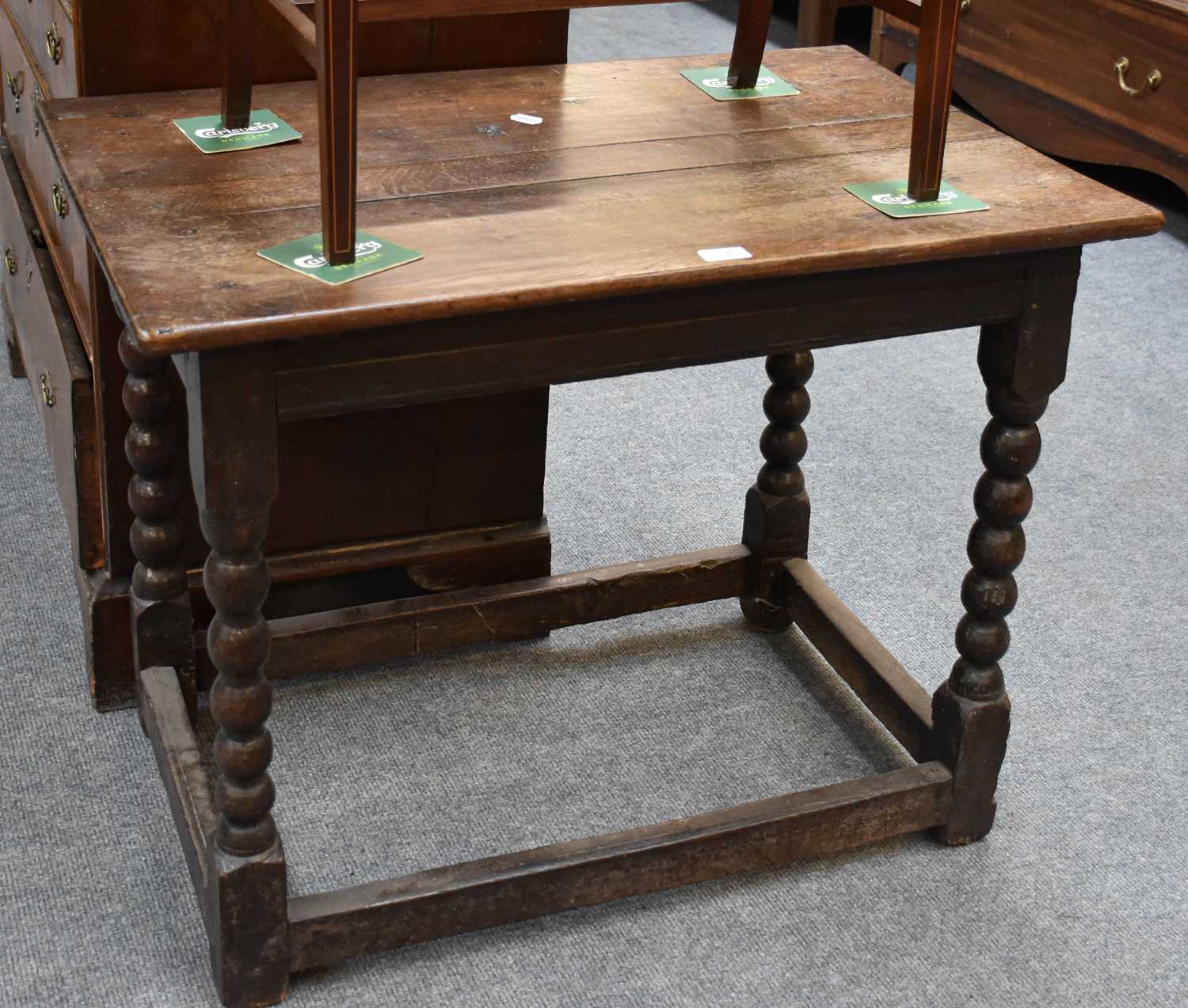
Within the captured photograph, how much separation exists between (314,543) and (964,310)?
0.94m

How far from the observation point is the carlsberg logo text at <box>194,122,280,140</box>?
1.70m

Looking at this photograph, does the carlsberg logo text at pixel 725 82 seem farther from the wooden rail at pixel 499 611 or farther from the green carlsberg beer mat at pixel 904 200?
the wooden rail at pixel 499 611

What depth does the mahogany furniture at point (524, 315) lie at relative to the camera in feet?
4.68

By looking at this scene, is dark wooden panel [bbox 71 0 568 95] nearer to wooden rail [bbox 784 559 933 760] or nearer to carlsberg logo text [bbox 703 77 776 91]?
carlsberg logo text [bbox 703 77 776 91]

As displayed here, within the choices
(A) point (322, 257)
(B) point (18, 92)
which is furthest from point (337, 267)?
(B) point (18, 92)

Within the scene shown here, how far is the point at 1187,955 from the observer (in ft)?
5.88

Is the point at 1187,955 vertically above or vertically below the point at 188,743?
below

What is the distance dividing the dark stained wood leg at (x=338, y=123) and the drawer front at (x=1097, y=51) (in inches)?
106

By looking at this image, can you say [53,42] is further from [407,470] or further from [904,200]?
[904,200]

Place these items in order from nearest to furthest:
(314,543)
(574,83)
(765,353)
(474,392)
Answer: (474,392) < (765,353) < (574,83) < (314,543)

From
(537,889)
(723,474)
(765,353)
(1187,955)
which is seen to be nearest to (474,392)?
(765,353)

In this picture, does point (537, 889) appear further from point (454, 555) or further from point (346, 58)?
point (346, 58)

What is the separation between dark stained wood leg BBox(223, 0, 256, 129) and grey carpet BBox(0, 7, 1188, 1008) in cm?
77

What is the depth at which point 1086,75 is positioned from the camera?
12.7ft
